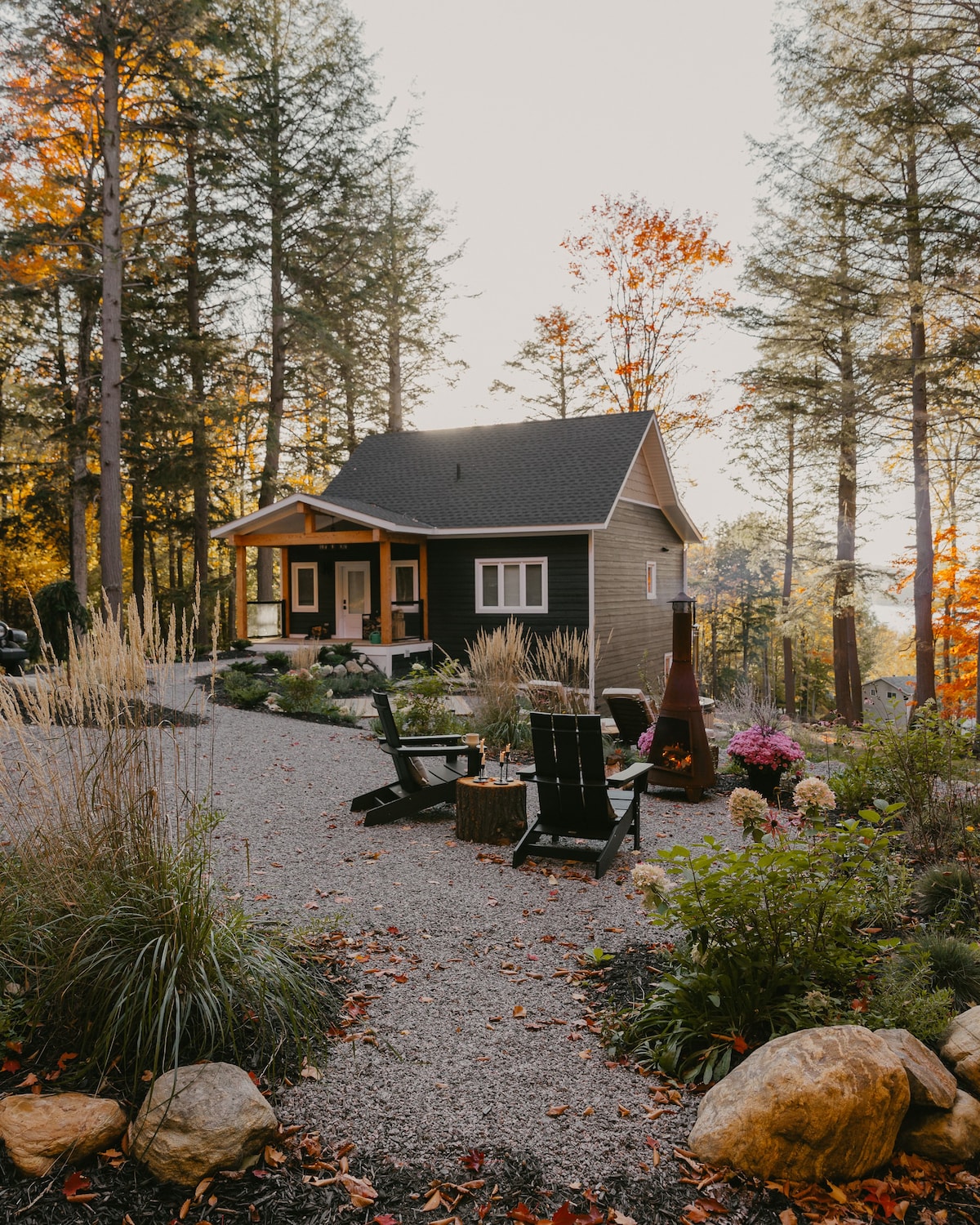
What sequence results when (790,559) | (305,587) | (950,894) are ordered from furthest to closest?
(790,559) < (305,587) < (950,894)

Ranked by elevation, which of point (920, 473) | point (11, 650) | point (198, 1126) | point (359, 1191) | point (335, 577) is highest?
point (920, 473)

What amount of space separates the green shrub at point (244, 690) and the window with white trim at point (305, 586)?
5474 millimetres

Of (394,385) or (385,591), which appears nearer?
(385,591)

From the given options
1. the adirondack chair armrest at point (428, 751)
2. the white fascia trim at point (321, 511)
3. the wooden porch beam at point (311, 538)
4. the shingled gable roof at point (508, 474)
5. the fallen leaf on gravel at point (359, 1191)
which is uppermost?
the shingled gable roof at point (508, 474)

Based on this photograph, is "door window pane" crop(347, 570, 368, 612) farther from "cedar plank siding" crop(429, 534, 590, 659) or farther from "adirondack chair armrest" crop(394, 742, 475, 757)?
"adirondack chair armrest" crop(394, 742, 475, 757)

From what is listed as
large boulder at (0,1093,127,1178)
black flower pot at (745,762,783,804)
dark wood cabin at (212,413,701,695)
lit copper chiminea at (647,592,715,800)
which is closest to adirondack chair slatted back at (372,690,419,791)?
lit copper chiminea at (647,592,715,800)

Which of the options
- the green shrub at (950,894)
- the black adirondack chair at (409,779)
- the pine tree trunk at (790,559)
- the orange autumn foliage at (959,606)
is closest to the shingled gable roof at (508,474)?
the pine tree trunk at (790,559)

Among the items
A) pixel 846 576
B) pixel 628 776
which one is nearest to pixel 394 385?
pixel 846 576

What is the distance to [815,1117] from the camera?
7.49 ft

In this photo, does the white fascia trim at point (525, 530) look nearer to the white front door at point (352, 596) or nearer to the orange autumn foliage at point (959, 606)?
the white front door at point (352, 596)

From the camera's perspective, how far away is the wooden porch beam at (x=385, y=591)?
14.5 meters

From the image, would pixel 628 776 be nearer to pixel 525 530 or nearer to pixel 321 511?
pixel 525 530

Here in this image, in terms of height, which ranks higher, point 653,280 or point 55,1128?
Answer: point 653,280

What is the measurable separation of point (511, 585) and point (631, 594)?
2.75 m
